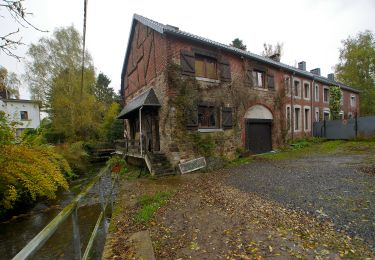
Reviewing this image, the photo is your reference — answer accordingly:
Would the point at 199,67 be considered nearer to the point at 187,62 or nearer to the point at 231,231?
the point at 187,62

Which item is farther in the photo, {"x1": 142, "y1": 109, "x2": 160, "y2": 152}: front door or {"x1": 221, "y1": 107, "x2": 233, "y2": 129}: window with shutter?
{"x1": 142, "y1": 109, "x2": 160, "y2": 152}: front door

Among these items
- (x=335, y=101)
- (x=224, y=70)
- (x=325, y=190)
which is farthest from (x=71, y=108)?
(x=335, y=101)

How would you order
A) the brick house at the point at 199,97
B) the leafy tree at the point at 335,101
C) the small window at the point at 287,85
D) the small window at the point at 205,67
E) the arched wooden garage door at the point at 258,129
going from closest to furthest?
the brick house at the point at 199,97 < the small window at the point at 205,67 < the arched wooden garage door at the point at 258,129 < the small window at the point at 287,85 < the leafy tree at the point at 335,101

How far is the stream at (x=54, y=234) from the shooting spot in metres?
4.28

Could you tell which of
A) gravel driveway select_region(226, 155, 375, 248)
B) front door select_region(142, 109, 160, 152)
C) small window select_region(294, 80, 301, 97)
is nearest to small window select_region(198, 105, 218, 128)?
front door select_region(142, 109, 160, 152)

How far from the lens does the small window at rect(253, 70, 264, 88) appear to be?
559 inches

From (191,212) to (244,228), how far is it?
1438mm

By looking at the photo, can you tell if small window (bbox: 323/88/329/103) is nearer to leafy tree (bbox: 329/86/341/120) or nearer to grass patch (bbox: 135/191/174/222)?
leafy tree (bbox: 329/86/341/120)

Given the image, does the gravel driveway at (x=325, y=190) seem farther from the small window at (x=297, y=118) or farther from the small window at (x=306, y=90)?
the small window at (x=306, y=90)

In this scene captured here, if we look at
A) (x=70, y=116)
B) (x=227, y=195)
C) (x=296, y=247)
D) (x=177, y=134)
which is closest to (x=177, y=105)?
(x=177, y=134)

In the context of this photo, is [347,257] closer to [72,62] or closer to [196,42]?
→ [196,42]

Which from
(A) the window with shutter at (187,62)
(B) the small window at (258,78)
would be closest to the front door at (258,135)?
(B) the small window at (258,78)

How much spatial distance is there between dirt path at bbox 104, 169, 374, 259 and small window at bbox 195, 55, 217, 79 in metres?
7.35

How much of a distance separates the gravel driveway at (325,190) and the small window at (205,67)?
18.5 feet
